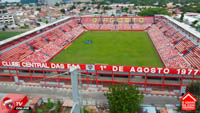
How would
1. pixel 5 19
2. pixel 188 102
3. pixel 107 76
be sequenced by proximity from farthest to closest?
pixel 5 19
pixel 107 76
pixel 188 102

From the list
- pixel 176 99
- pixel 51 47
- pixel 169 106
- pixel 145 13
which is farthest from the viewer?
pixel 145 13

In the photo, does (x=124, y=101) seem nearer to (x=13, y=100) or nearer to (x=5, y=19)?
(x=13, y=100)

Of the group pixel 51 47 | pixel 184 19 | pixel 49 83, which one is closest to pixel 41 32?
pixel 51 47

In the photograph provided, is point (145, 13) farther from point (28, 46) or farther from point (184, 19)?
point (28, 46)

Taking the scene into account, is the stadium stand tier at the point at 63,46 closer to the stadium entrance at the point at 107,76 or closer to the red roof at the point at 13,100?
the stadium entrance at the point at 107,76
